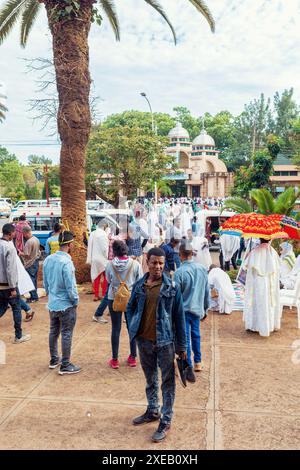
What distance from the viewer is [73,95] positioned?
9.80m

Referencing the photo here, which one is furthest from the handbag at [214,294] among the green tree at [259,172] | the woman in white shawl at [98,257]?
the green tree at [259,172]

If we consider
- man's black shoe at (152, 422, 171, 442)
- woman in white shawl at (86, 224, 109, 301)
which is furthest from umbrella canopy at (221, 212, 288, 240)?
man's black shoe at (152, 422, 171, 442)

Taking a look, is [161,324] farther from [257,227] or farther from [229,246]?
[229,246]

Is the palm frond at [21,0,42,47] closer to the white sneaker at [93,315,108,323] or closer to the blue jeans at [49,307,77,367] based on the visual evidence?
the white sneaker at [93,315,108,323]

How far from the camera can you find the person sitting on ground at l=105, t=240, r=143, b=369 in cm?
499

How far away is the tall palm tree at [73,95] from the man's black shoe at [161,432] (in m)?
6.70

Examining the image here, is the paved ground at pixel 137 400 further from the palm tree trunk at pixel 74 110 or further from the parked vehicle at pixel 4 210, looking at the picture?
the parked vehicle at pixel 4 210

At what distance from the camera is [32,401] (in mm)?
4281

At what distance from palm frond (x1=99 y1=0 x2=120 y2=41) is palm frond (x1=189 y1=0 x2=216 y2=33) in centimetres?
290

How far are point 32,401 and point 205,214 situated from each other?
37.0 feet

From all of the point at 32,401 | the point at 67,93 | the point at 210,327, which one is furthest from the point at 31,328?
the point at 67,93

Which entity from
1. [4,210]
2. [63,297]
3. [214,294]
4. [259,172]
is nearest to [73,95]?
[214,294]

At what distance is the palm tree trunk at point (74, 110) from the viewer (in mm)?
9648

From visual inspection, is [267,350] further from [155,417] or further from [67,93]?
[67,93]
